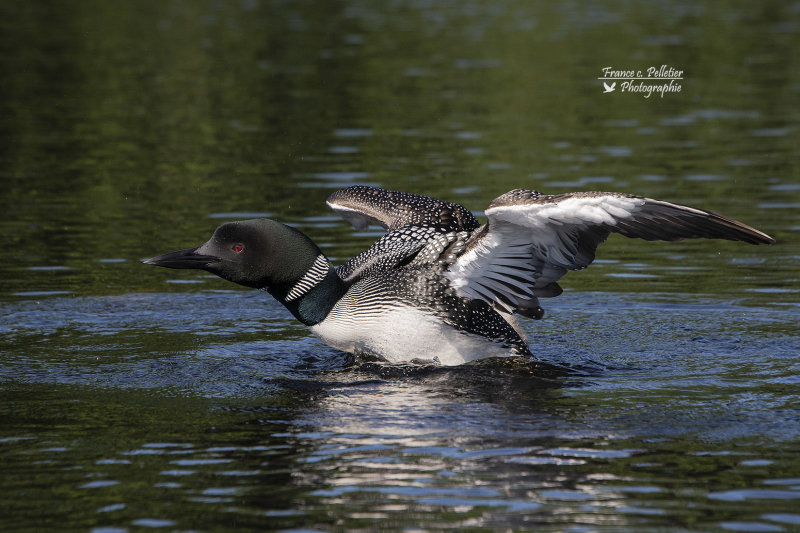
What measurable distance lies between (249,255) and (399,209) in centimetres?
198

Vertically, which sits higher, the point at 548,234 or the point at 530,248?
the point at 548,234

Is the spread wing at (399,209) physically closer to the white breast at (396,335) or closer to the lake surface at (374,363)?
the lake surface at (374,363)

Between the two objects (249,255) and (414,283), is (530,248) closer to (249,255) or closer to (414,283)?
(414,283)

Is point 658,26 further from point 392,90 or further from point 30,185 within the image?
point 30,185

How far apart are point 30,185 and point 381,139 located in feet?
16.0

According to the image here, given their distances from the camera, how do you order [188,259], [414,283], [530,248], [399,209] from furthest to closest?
1. [399,209]
2. [414,283]
3. [188,259]
4. [530,248]

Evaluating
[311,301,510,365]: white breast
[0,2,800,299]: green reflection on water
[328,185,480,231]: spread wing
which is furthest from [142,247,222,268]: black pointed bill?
[0,2,800,299]: green reflection on water

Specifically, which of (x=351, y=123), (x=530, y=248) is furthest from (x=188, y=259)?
(x=351, y=123)

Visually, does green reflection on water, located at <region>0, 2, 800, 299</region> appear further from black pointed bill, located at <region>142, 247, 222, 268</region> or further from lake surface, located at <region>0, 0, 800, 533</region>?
black pointed bill, located at <region>142, 247, 222, 268</region>

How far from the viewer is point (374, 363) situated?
25.2 ft

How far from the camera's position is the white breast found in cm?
749

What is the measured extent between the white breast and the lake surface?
0.51ft

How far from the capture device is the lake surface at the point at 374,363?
205 inches

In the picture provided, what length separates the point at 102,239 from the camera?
37.7 ft
